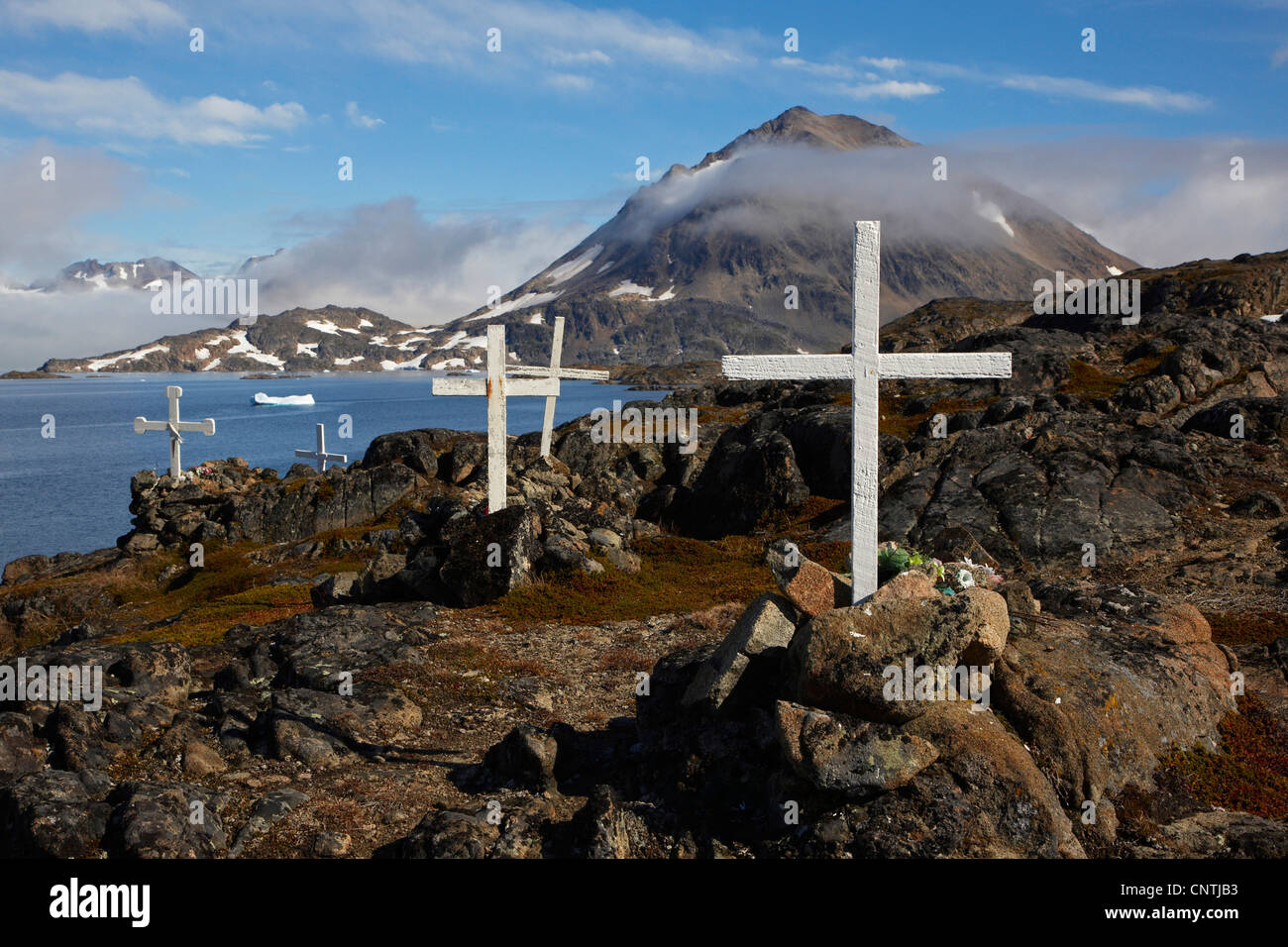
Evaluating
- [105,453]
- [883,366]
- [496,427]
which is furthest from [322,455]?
[105,453]

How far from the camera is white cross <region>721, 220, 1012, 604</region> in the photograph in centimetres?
1101

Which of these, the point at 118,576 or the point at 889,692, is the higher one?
the point at 889,692

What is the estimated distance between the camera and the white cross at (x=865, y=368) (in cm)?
1101

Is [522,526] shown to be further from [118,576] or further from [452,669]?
[118,576]

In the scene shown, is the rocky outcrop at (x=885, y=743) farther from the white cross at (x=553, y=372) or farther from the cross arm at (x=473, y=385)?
the white cross at (x=553, y=372)

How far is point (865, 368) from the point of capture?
37.3 feet

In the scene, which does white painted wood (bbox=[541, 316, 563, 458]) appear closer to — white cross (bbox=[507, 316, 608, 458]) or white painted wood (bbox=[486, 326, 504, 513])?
white cross (bbox=[507, 316, 608, 458])

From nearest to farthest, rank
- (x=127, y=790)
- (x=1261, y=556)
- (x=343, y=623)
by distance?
(x=127, y=790) → (x=343, y=623) → (x=1261, y=556)

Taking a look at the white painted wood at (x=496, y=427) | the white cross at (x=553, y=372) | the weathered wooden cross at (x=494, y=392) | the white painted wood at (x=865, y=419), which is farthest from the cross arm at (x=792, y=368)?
the white cross at (x=553, y=372)

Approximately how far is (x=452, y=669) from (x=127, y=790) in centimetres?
726

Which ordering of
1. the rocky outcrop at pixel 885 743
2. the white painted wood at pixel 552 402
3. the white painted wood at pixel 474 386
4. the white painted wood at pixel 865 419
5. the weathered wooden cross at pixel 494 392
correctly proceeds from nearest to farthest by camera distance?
the rocky outcrop at pixel 885 743, the white painted wood at pixel 865 419, the white painted wood at pixel 474 386, the weathered wooden cross at pixel 494 392, the white painted wood at pixel 552 402

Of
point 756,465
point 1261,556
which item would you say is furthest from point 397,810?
point 756,465

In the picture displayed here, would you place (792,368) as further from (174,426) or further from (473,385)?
(174,426)

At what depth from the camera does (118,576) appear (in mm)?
37406
